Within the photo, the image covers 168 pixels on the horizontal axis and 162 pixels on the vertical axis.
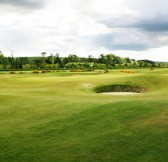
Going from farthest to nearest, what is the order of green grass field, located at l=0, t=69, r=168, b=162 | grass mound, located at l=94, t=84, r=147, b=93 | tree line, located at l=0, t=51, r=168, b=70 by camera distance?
tree line, located at l=0, t=51, r=168, b=70 < grass mound, located at l=94, t=84, r=147, b=93 < green grass field, located at l=0, t=69, r=168, b=162

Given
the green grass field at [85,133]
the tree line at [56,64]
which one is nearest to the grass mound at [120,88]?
the green grass field at [85,133]

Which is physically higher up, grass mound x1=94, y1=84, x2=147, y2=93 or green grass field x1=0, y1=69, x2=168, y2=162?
green grass field x1=0, y1=69, x2=168, y2=162

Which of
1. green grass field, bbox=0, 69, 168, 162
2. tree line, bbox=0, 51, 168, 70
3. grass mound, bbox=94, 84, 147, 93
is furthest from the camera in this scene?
tree line, bbox=0, 51, 168, 70

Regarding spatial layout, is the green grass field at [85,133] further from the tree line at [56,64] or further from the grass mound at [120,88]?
the tree line at [56,64]

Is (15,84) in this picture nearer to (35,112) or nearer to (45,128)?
(35,112)

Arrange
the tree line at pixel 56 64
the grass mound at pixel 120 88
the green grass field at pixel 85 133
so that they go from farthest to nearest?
1. the tree line at pixel 56 64
2. the grass mound at pixel 120 88
3. the green grass field at pixel 85 133

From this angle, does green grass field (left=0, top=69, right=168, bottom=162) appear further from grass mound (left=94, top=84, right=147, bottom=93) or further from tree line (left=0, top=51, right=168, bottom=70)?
tree line (left=0, top=51, right=168, bottom=70)

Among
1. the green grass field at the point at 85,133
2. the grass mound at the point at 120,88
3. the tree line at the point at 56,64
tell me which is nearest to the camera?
the green grass field at the point at 85,133

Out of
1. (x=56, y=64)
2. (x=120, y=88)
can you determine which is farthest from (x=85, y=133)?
(x=56, y=64)

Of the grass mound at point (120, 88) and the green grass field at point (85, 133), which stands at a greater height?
the green grass field at point (85, 133)

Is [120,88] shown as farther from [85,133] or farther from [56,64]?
[56,64]

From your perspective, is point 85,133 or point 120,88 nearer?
point 85,133

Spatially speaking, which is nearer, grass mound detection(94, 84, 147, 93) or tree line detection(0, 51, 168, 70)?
grass mound detection(94, 84, 147, 93)

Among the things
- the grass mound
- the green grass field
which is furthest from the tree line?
the green grass field
